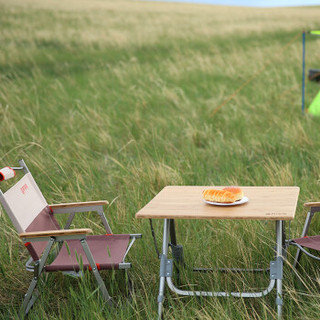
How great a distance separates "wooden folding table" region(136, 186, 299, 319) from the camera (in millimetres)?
3223

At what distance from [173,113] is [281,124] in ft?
5.97

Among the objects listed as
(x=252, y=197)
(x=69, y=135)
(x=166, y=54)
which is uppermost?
(x=252, y=197)

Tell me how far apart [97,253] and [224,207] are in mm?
895

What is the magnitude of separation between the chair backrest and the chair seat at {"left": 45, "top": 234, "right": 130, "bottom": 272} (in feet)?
0.49

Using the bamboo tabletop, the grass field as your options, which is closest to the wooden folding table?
the bamboo tabletop

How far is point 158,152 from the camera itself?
6.57 meters

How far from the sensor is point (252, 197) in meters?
3.67

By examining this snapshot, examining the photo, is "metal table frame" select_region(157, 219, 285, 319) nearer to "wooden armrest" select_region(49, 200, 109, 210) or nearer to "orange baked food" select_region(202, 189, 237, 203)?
"orange baked food" select_region(202, 189, 237, 203)

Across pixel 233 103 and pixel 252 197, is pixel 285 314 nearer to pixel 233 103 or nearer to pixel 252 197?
pixel 252 197

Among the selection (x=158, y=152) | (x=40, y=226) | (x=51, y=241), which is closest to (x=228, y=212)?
(x=51, y=241)

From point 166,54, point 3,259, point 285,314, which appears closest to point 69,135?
point 3,259

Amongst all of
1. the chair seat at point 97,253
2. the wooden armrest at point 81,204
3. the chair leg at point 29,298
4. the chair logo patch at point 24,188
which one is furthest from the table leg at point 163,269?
the chair logo patch at point 24,188

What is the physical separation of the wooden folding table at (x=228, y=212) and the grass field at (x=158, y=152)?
11 cm

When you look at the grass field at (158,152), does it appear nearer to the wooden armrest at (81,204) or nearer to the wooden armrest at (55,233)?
the wooden armrest at (55,233)
